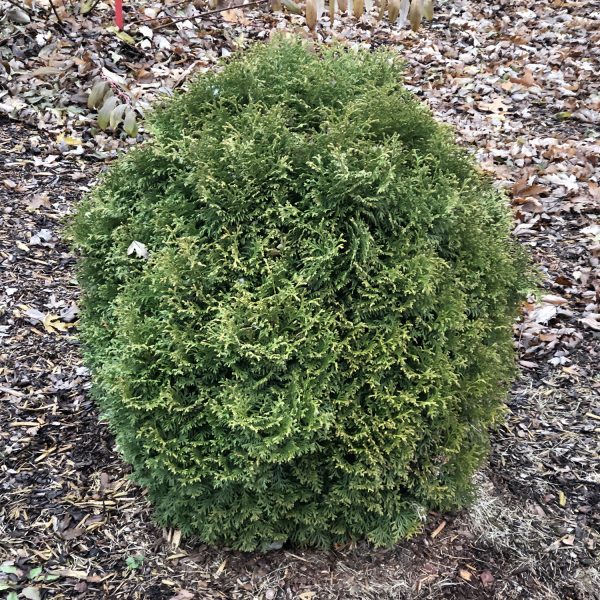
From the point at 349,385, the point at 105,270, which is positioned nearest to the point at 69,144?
the point at 105,270

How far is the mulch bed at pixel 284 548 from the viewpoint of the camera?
2.32 metres

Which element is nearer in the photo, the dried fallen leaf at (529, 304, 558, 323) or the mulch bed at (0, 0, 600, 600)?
the mulch bed at (0, 0, 600, 600)

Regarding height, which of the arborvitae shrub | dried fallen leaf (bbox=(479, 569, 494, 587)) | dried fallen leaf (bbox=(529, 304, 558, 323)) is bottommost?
dried fallen leaf (bbox=(479, 569, 494, 587))

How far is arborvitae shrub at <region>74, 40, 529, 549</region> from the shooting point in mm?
2010

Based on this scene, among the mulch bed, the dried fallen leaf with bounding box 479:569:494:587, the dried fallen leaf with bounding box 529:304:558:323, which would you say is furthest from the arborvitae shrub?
the dried fallen leaf with bounding box 529:304:558:323

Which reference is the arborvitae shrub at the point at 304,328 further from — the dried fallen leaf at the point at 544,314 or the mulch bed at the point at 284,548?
the dried fallen leaf at the point at 544,314

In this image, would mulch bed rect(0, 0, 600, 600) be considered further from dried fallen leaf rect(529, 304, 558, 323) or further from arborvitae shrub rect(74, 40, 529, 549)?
arborvitae shrub rect(74, 40, 529, 549)

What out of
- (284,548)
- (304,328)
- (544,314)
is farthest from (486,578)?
(544,314)

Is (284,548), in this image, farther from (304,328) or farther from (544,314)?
(544,314)

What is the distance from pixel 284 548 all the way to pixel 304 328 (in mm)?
875

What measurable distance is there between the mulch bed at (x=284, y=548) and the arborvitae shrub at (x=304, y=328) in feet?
0.55

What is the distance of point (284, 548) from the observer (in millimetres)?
2354

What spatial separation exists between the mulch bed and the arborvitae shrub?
0.55ft

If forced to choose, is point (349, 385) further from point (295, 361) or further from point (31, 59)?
point (31, 59)
